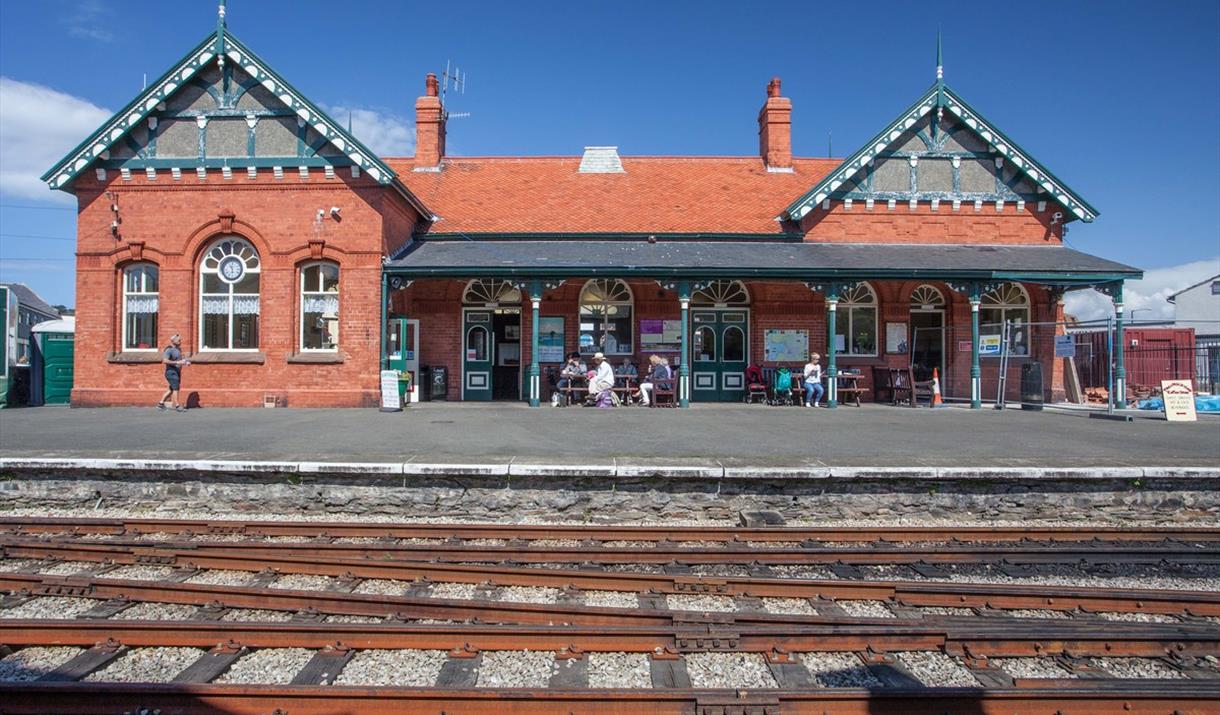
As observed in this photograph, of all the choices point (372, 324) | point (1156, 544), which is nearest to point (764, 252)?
point (372, 324)

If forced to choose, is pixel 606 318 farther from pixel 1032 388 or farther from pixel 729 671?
pixel 729 671

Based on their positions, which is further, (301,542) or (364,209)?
(364,209)

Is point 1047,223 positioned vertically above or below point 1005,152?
below

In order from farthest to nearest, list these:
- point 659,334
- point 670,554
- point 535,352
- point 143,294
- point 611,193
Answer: point 611,193 → point 659,334 → point 535,352 → point 143,294 → point 670,554

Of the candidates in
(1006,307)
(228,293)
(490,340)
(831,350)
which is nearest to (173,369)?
(228,293)

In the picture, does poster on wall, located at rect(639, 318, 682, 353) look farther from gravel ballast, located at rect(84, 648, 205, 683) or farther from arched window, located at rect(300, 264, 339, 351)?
gravel ballast, located at rect(84, 648, 205, 683)

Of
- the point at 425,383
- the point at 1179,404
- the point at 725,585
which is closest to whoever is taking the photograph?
the point at 725,585

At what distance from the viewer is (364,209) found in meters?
15.6

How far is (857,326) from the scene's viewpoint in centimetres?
1839

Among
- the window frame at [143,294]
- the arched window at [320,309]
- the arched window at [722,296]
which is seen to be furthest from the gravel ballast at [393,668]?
the window frame at [143,294]

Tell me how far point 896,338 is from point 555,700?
16735 mm

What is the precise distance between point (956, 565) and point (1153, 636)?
5.81ft

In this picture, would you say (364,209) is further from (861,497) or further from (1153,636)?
(1153,636)

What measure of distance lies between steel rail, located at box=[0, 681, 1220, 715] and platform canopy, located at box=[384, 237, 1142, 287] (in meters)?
12.5
